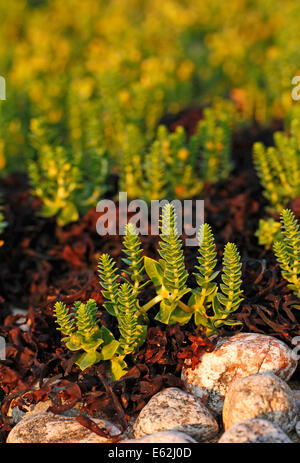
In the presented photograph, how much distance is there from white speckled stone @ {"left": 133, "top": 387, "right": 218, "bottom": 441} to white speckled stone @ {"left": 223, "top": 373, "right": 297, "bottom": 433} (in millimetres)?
98

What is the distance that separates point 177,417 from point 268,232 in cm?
142

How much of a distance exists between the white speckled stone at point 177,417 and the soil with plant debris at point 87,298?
0.12 m

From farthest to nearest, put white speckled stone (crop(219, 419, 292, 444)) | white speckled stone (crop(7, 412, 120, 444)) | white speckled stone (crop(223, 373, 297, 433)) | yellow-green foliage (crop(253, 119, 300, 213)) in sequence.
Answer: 1. yellow-green foliage (crop(253, 119, 300, 213))
2. white speckled stone (crop(7, 412, 120, 444))
3. white speckled stone (crop(223, 373, 297, 433))
4. white speckled stone (crop(219, 419, 292, 444))

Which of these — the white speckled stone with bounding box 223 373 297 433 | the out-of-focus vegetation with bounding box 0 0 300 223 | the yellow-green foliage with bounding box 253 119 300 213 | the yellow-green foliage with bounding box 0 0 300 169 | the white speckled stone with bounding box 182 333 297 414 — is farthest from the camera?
the yellow-green foliage with bounding box 0 0 300 169

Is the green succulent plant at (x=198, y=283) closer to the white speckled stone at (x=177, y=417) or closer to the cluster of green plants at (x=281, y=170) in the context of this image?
the white speckled stone at (x=177, y=417)

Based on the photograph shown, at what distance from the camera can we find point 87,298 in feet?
10.1

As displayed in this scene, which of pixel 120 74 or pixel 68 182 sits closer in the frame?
pixel 68 182

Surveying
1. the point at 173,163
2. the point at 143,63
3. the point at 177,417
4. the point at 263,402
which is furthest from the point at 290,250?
the point at 143,63

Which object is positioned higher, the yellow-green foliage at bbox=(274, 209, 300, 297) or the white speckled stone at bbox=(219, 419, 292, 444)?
the yellow-green foliage at bbox=(274, 209, 300, 297)

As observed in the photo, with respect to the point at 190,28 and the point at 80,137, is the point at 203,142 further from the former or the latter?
the point at 190,28

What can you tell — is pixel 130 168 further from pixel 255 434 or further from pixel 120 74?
pixel 255 434

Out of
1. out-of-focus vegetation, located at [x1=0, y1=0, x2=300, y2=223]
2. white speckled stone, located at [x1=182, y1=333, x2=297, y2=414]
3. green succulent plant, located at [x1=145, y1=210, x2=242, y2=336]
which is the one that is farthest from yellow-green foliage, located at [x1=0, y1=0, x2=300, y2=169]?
white speckled stone, located at [x1=182, y1=333, x2=297, y2=414]

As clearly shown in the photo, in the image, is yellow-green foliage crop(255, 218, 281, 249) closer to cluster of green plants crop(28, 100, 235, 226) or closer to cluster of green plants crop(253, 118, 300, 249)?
cluster of green plants crop(253, 118, 300, 249)

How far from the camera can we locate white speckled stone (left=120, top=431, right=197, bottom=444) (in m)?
2.29
